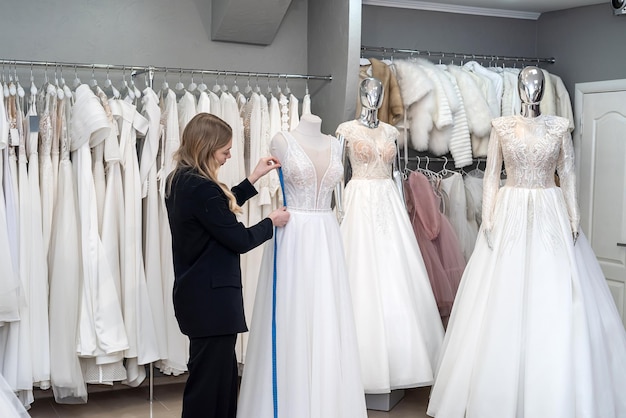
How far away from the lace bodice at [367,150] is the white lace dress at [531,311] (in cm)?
64

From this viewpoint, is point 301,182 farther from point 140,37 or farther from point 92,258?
A: point 140,37

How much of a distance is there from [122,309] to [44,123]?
1123 mm

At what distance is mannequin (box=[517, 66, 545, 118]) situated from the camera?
3885 millimetres

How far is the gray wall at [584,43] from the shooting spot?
5508 mm

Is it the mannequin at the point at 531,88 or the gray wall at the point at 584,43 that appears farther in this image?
the gray wall at the point at 584,43

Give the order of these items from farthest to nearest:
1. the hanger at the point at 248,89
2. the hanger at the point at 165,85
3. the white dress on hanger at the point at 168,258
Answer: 1. the hanger at the point at 248,89
2. the hanger at the point at 165,85
3. the white dress on hanger at the point at 168,258

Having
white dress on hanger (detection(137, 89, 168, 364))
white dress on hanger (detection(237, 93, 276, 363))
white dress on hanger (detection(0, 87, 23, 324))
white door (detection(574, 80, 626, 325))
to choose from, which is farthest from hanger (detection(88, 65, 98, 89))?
white door (detection(574, 80, 626, 325))

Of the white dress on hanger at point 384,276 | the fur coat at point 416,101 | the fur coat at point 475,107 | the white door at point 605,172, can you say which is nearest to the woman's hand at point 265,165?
the white dress on hanger at point 384,276

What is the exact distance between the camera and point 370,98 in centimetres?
439

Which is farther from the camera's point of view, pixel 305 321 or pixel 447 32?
pixel 447 32

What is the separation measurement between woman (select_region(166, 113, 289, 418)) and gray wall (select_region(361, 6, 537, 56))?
2655 millimetres

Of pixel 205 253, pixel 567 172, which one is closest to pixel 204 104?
pixel 205 253

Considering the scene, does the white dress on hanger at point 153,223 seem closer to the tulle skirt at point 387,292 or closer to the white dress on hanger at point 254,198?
the white dress on hanger at point 254,198

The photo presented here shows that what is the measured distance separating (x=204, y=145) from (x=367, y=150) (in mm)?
1312
